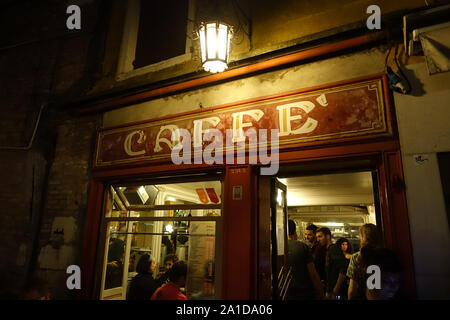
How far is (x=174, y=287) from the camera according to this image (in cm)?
→ 357

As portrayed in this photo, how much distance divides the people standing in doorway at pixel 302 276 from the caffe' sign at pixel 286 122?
7.35ft

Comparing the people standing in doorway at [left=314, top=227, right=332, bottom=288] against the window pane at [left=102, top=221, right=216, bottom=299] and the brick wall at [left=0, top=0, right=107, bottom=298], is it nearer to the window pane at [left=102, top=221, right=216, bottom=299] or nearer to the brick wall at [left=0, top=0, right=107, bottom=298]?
the window pane at [left=102, top=221, right=216, bottom=299]

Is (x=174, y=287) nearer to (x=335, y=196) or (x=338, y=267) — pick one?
(x=338, y=267)

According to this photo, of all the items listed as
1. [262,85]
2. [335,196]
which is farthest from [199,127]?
[335,196]

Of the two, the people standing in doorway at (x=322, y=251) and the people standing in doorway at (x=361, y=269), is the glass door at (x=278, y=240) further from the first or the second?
the people standing in doorway at (x=322, y=251)

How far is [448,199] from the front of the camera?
2803 millimetres

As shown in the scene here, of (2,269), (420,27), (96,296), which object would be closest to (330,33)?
(420,27)

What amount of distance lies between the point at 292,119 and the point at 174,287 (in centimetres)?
258

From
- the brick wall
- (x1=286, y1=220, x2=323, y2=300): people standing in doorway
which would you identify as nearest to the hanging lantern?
the brick wall

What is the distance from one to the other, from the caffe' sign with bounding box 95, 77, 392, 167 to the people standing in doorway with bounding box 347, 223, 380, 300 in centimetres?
122

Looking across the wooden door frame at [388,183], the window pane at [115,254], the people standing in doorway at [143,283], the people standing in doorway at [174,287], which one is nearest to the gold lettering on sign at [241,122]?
the wooden door frame at [388,183]

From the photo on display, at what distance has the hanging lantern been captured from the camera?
367 centimetres
